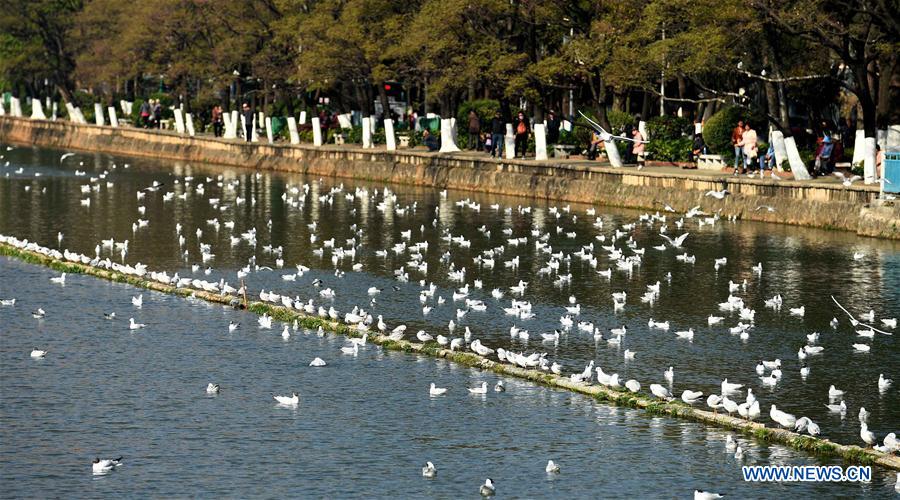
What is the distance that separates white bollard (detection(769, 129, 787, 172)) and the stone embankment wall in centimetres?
215

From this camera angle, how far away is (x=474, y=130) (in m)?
58.5

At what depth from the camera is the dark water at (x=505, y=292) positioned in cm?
1950

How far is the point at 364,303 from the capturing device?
2872cm

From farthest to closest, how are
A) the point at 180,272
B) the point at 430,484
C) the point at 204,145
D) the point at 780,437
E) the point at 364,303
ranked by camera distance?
the point at 204,145 < the point at 180,272 < the point at 364,303 < the point at 780,437 < the point at 430,484

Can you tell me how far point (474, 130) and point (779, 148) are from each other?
1579 centimetres

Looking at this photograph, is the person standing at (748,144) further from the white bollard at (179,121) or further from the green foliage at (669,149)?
the white bollard at (179,121)

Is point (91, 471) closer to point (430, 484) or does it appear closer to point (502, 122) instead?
point (430, 484)

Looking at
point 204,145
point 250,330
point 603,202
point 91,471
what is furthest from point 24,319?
point 204,145

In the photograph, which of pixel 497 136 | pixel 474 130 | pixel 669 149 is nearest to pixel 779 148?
pixel 669 149

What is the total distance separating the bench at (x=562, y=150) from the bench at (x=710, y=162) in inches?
275

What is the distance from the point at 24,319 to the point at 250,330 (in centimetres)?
392

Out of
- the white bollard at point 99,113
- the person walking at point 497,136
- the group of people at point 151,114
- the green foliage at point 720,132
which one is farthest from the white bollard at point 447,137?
the white bollard at point 99,113

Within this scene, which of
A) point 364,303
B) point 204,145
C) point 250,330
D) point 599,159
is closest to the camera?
point 250,330

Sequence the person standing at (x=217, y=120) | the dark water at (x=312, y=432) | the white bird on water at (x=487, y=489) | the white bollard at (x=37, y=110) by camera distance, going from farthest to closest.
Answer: the white bollard at (x=37, y=110), the person standing at (x=217, y=120), the dark water at (x=312, y=432), the white bird on water at (x=487, y=489)
